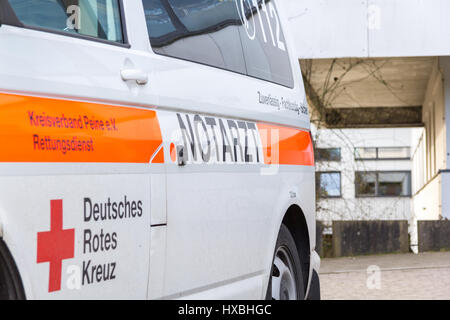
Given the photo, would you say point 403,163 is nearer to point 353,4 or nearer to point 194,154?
point 353,4

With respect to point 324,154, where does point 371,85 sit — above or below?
above

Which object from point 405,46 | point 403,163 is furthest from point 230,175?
point 403,163

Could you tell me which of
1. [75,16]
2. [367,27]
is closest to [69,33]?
[75,16]

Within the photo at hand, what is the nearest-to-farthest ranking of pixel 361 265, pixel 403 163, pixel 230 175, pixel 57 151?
pixel 57 151 → pixel 230 175 → pixel 361 265 → pixel 403 163

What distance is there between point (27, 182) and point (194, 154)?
123 centimetres

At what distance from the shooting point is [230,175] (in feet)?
14.5

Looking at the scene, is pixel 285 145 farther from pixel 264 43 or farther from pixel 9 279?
pixel 9 279

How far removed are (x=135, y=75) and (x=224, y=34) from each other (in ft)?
4.07

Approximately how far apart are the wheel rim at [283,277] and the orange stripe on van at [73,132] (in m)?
1.81

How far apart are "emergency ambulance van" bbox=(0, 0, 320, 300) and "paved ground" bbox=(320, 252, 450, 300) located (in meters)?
3.83

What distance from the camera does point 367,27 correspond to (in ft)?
45.4

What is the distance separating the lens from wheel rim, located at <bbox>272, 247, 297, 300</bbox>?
208 inches

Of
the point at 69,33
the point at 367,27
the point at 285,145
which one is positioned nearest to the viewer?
the point at 69,33

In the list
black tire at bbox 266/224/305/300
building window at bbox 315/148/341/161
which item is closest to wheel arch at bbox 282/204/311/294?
black tire at bbox 266/224/305/300
